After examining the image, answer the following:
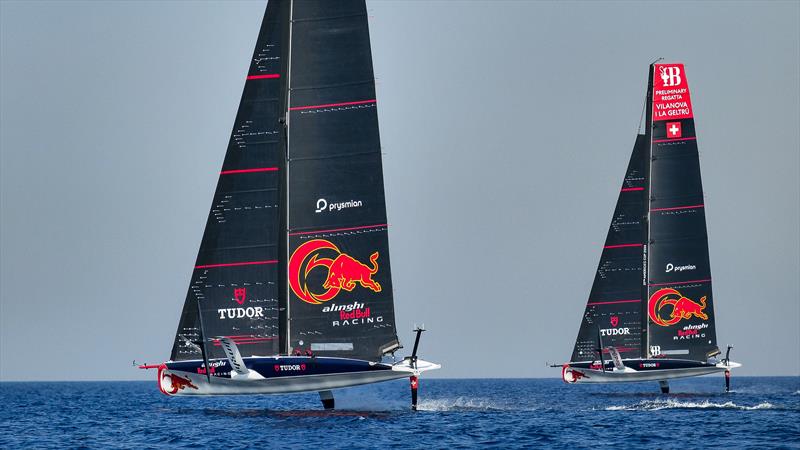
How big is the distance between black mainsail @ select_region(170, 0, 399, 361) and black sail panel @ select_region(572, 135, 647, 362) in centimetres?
2720

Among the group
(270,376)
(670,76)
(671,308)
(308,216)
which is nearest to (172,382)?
(270,376)

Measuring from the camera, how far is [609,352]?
69375mm

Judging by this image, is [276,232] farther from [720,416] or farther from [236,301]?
[720,416]

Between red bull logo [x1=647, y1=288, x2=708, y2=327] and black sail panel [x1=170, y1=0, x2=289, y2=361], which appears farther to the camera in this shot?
red bull logo [x1=647, y1=288, x2=708, y2=327]

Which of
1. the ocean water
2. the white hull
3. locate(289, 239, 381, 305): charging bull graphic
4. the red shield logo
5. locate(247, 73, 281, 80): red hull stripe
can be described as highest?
locate(247, 73, 281, 80): red hull stripe

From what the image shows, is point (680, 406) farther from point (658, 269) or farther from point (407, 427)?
point (407, 427)

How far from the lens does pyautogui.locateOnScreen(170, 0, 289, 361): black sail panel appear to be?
4419 centimetres

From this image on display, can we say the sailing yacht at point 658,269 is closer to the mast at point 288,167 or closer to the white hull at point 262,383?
the white hull at point 262,383

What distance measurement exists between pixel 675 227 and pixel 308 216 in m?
28.9

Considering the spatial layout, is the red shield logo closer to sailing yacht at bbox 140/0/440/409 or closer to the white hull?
sailing yacht at bbox 140/0/440/409

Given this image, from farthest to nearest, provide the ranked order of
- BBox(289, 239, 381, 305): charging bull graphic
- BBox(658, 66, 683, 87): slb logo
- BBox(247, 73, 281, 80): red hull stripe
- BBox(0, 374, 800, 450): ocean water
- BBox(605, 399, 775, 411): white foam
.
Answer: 1. BBox(658, 66, 683, 87): slb logo
2. BBox(605, 399, 775, 411): white foam
3. BBox(247, 73, 281, 80): red hull stripe
4. BBox(289, 239, 381, 305): charging bull graphic
5. BBox(0, 374, 800, 450): ocean water

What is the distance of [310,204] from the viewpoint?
44.8 meters

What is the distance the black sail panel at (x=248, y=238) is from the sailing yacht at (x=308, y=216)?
33mm

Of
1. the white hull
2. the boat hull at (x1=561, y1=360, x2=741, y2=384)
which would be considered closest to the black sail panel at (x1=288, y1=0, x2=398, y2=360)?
the white hull
